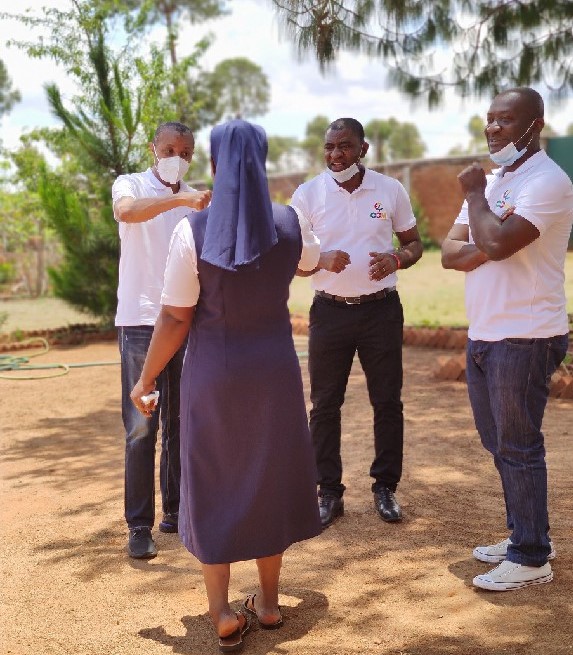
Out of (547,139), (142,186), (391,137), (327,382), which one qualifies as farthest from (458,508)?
(391,137)

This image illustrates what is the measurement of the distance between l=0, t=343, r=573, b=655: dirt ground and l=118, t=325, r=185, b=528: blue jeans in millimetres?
246

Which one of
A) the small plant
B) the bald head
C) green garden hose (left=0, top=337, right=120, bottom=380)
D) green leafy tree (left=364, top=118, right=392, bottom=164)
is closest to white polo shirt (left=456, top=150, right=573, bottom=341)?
the bald head

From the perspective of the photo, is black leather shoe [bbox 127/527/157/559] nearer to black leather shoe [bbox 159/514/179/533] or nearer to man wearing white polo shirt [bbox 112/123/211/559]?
man wearing white polo shirt [bbox 112/123/211/559]

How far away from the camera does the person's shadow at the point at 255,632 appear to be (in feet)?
10.6

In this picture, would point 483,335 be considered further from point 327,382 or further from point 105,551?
point 105,551

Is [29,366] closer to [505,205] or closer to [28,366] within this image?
[28,366]

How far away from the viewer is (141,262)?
414 cm

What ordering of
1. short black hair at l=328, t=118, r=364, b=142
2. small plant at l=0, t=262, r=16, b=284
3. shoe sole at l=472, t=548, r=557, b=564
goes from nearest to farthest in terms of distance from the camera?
shoe sole at l=472, t=548, r=557, b=564, short black hair at l=328, t=118, r=364, b=142, small plant at l=0, t=262, r=16, b=284

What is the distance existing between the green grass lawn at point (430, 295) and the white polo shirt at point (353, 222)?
22.5 feet

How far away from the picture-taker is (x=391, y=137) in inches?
2405

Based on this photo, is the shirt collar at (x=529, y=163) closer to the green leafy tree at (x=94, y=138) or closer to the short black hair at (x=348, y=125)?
the short black hair at (x=348, y=125)

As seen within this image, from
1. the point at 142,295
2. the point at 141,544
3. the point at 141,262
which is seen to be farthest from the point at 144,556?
the point at 141,262

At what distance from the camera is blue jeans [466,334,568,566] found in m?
3.48

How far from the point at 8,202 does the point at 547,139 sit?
42.4ft
